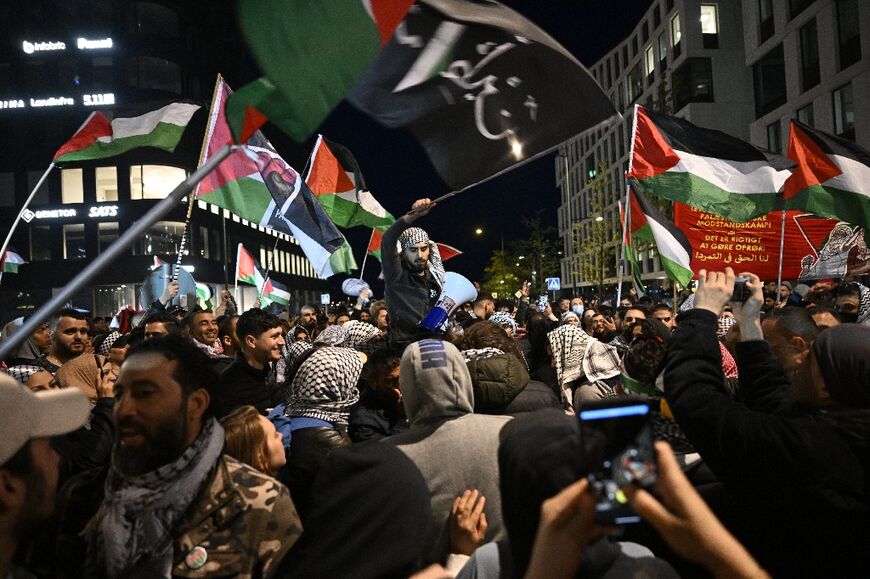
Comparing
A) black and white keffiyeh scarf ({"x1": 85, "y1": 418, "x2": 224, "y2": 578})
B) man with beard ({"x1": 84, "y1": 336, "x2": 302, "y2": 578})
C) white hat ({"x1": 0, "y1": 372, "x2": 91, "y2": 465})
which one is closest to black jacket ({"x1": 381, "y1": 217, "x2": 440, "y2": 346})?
man with beard ({"x1": 84, "y1": 336, "x2": 302, "y2": 578})

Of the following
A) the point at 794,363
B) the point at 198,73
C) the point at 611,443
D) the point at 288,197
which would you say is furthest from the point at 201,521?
the point at 198,73

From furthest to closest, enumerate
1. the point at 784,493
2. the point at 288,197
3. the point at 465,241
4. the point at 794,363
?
1. the point at 465,241
2. the point at 288,197
3. the point at 794,363
4. the point at 784,493

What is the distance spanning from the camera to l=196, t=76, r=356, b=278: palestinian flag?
673 centimetres

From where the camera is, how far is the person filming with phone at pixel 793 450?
202cm

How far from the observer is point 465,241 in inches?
7288

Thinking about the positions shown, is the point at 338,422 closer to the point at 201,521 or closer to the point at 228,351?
the point at 201,521

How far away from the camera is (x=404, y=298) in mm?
5574

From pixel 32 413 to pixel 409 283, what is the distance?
3904 mm

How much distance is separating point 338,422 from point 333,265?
18.5 feet

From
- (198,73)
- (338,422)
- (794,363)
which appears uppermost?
(198,73)

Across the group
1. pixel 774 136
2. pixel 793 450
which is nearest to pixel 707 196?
pixel 793 450

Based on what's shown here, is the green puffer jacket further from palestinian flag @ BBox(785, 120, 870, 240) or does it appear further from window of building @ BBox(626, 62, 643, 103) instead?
window of building @ BBox(626, 62, 643, 103)

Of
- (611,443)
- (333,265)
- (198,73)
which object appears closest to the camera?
(611,443)

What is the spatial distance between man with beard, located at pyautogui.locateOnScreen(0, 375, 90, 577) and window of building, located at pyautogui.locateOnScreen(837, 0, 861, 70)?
31018 mm
